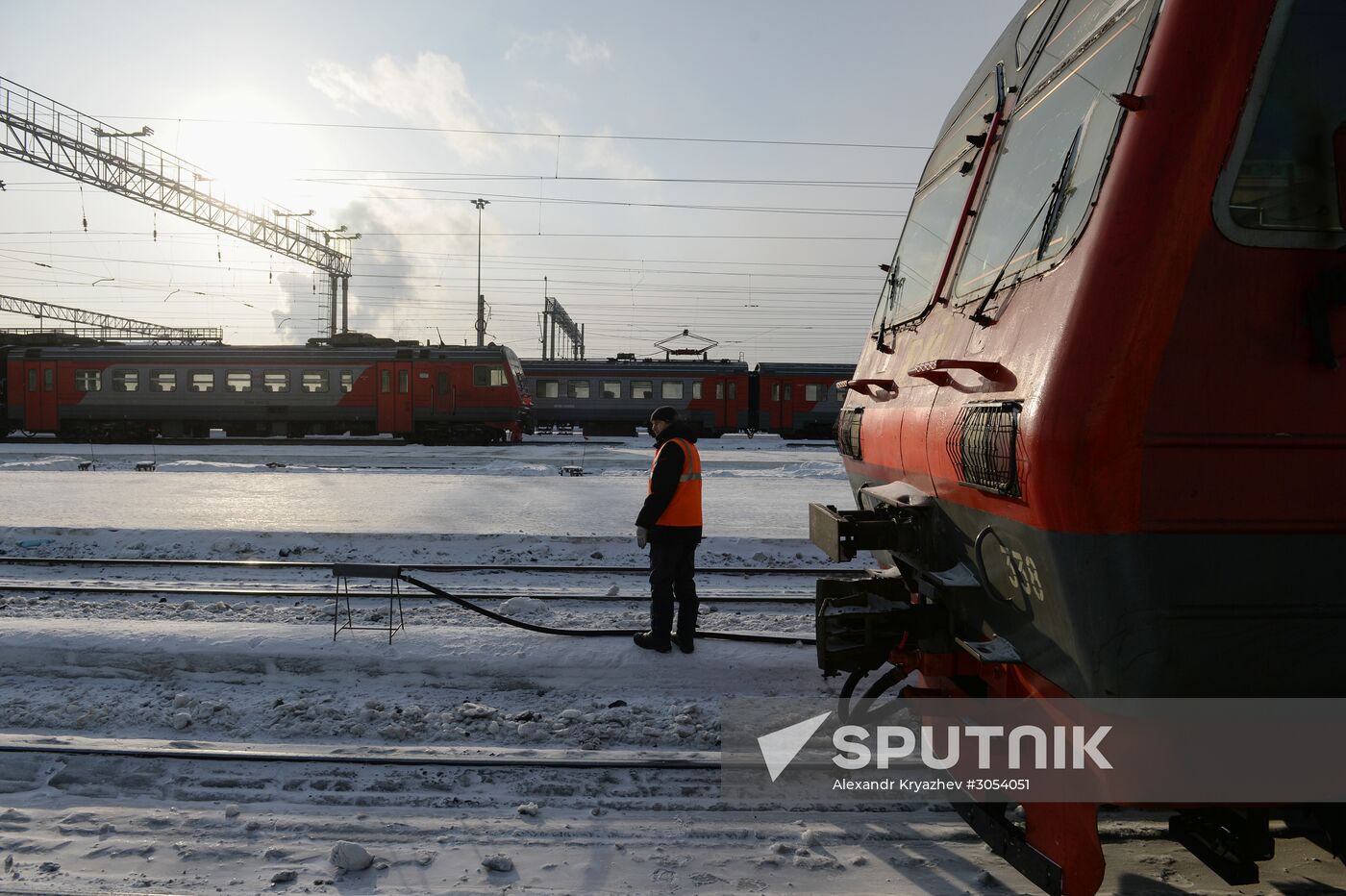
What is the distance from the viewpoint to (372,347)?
27188mm

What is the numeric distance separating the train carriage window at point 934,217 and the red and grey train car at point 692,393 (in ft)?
90.1

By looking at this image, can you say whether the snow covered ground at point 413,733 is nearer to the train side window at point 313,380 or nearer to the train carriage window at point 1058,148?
the train carriage window at point 1058,148

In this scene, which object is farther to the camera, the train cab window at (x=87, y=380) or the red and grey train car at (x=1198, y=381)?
the train cab window at (x=87, y=380)

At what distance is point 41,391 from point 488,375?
15.3 meters

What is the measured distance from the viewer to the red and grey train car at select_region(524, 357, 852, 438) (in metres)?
32.1

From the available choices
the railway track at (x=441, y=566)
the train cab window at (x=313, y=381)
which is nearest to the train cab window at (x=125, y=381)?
the train cab window at (x=313, y=381)

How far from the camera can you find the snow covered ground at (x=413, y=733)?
319 centimetres

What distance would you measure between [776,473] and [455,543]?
33.8 ft

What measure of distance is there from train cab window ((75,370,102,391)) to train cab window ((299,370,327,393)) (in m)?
6.91

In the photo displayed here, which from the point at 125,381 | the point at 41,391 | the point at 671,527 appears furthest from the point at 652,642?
the point at 41,391

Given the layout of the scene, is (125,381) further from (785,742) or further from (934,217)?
(934,217)

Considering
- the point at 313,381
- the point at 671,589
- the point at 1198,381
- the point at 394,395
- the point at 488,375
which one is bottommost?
the point at 671,589

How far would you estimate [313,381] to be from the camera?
87.9 ft

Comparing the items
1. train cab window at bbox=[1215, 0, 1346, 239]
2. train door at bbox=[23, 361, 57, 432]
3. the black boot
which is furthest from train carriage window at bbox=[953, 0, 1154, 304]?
train door at bbox=[23, 361, 57, 432]
